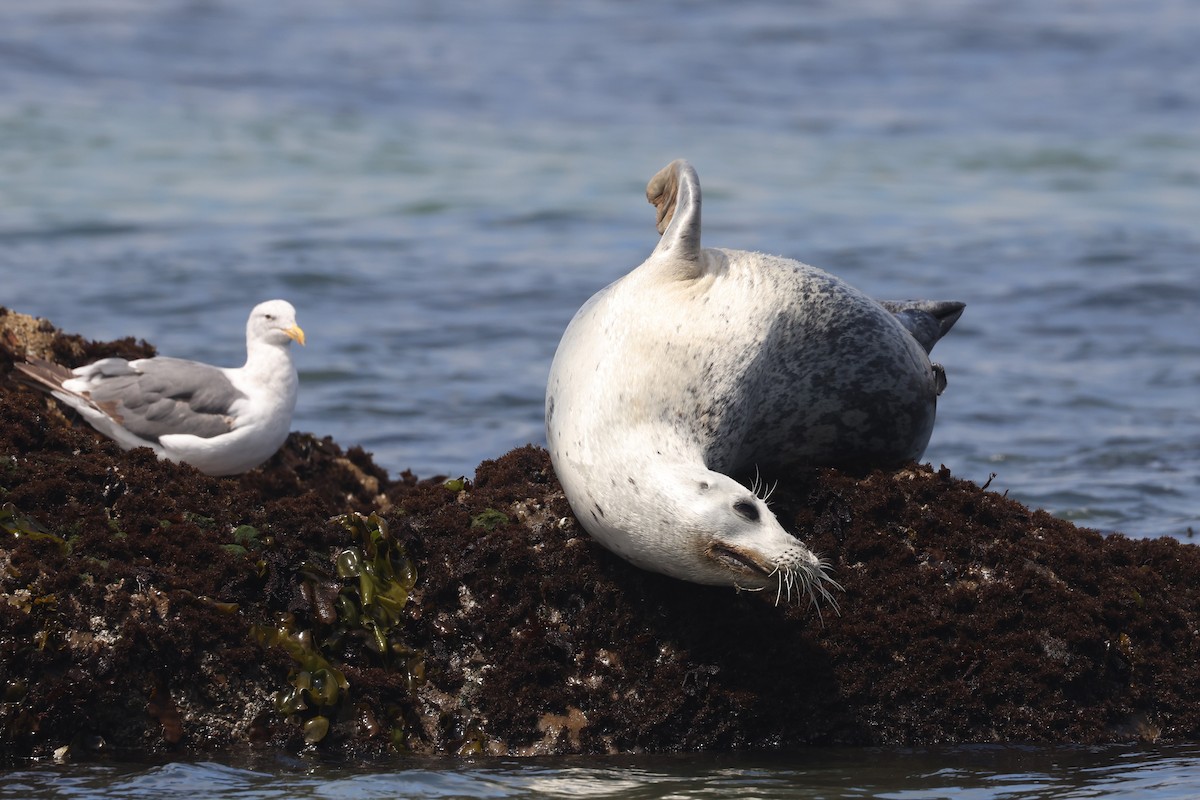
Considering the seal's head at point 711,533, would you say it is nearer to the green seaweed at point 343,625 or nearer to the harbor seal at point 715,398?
the harbor seal at point 715,398

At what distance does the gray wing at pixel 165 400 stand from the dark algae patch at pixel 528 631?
53.0 inches

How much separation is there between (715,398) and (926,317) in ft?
6.16

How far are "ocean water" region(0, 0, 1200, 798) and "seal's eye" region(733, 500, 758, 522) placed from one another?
747 millimetres

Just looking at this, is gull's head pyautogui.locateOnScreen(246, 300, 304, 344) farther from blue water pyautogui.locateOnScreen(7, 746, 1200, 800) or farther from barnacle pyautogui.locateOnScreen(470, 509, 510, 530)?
blue water pyautogui.locateOnScreen(7, 746, 1200, 800)

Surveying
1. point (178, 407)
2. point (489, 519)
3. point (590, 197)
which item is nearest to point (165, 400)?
point (178, 407)

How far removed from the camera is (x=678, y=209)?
5.51 metres

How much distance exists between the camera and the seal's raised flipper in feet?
20.8

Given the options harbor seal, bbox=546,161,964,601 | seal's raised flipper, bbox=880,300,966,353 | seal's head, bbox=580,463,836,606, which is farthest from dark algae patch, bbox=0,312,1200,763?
seal's raised flipper, bbox=880,300,966,353

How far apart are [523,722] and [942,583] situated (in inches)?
55.1

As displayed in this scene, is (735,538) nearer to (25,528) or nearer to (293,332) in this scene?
(25,528)

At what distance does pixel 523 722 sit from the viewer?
4750 millimetres

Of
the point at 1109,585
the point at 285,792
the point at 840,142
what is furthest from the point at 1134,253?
the point at 285,792

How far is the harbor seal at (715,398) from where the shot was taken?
174 inches

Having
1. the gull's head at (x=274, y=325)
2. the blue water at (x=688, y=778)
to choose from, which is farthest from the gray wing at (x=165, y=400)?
the blue water at (x=688, y=778)
